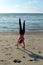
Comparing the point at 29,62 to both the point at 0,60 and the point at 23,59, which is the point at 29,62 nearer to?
the point at 23,59

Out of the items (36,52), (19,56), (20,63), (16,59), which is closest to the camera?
(20,63)

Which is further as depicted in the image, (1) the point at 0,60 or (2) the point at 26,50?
(2) the point at 26,50

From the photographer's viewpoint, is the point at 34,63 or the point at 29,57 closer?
the point at 34,63

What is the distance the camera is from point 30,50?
31.0ft

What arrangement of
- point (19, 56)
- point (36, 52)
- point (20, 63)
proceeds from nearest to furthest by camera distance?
point (20, 63) < point (19, 56) < point (36, 52)

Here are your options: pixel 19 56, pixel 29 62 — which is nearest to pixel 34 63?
pixel 29 62

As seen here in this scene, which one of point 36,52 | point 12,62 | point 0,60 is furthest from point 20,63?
point 36,52

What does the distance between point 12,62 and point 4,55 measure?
3.89ft

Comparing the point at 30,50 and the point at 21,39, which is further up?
the point at 21,39

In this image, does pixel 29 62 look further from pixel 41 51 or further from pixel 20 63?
pixel 41 51

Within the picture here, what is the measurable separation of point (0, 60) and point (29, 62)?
4.17 ft

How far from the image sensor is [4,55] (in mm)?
8242

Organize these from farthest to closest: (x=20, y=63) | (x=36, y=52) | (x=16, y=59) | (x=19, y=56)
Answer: (x=36, y=52) < (x=19, y=56) < (x=16, y=59) < (x=20, y=63)

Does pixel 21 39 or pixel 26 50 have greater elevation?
pixel 21 39
